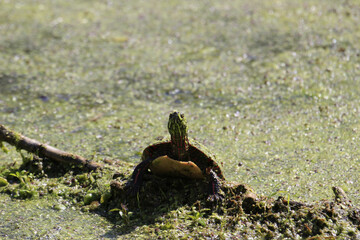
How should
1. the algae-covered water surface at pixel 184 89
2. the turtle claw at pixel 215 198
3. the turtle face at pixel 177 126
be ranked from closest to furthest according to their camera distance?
the turtle claw at pixel 215 198 < the turtle face at pixel 177 126 < the algae-covered water surface at pixel 184 89

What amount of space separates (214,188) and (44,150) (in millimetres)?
1086

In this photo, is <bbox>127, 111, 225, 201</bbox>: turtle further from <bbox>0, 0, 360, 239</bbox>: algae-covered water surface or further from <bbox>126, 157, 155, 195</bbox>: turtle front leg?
<bbox>0, 0, 360, 239</bbox>: algae-covered water surface

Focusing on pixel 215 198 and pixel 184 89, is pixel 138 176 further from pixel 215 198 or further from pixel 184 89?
pixel 184 89

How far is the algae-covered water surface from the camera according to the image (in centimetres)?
258

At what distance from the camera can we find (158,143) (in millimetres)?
2430

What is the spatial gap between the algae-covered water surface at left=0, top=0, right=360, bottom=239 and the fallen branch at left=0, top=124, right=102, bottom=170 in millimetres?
102

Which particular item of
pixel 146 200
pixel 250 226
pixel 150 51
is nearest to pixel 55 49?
pixel 150 51

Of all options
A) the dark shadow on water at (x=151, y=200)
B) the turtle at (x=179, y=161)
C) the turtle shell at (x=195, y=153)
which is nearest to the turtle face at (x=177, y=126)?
the turtle at (x=179, y=161)

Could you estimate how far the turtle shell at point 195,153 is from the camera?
7.66ft

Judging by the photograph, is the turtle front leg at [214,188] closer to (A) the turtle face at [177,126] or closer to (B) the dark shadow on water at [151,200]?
(B) the dark shadow on water at [151,200]

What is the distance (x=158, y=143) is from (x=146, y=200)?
0.32 metres

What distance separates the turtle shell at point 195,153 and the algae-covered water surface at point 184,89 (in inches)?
8.6

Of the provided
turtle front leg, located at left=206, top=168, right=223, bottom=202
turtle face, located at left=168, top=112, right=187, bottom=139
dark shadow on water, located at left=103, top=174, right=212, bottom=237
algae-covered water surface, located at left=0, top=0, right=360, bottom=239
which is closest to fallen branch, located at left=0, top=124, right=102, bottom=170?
algae-covered water surface, located at left=0, top=0, right=360, bottom=239

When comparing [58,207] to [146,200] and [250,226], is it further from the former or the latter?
[250,226]
